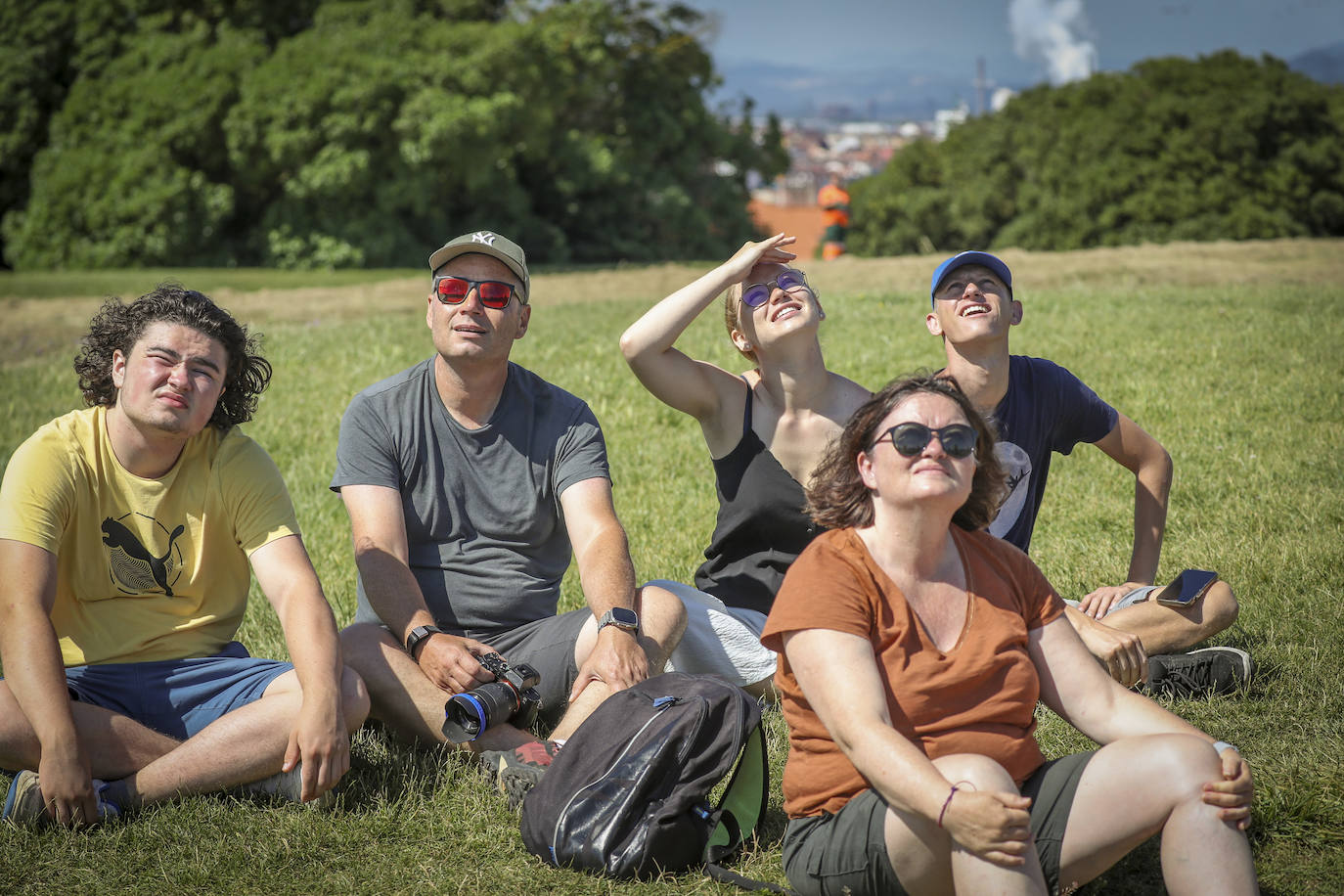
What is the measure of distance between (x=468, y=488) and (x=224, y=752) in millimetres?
1302

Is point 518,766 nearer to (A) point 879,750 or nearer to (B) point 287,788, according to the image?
(B) point 287,788

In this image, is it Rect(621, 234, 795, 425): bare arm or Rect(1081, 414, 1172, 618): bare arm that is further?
Rect(1081, 414, 1172, 618): bare arm

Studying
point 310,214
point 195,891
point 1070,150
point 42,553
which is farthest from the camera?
point 1070,150

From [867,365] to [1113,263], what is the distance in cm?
→ 932

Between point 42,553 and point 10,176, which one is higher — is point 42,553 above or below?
below

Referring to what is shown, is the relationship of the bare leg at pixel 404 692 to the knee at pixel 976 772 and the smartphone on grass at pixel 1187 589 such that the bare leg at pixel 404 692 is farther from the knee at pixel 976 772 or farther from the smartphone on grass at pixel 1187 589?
the smartphone on grass at pixel 1187 589

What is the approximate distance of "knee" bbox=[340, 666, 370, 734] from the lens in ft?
12.9

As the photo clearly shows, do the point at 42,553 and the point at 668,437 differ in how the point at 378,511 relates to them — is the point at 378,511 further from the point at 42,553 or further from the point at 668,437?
the point at 668,437

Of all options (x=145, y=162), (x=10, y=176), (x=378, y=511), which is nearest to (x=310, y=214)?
(x=145, y=162)

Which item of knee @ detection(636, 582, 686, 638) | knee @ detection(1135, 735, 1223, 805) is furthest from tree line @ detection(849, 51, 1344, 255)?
knee @ detection(1135, 735, 1223, 805)

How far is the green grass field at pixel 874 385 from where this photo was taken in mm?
3594

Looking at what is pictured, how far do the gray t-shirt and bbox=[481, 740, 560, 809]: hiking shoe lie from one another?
25.9 inches

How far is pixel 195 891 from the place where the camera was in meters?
3.48

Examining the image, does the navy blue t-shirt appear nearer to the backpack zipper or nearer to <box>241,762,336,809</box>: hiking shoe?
the backpack zipper
